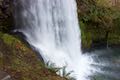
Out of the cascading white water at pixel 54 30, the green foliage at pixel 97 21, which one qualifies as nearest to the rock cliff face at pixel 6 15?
the cascading white water at pixel 54 30

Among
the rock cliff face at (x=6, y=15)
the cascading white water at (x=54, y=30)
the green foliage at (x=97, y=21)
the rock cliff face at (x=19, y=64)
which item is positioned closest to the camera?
the rock cliff face at (x=19, y=64)

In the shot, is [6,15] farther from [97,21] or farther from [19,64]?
[97,21]

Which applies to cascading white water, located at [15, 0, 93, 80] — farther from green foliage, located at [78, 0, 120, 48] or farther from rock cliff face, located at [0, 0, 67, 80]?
rock cliff face, located at [0, 0, 67, 80]

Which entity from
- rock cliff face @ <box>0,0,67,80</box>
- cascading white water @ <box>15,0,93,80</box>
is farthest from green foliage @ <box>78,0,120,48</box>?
rock cliff face @ <box>0,0,67,80</box>

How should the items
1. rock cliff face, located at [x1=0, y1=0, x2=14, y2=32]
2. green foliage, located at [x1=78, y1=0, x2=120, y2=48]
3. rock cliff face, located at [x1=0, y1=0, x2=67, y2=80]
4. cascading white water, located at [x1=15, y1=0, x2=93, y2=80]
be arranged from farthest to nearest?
green foliage, located at [x1=78, y1=0, x2=120, y2=48]
cascading white water, located at [x1=15, y1=0, x2=93, y2=80]
rock cliff face, located at [x1=0, y1=0, x2=14, y2=32]
rock cliff face, located at [x1=0, y1=0, x2=67, y2=80]

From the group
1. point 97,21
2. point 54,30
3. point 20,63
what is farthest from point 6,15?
point 97,21

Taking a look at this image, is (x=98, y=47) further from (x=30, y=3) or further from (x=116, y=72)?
(x=30, y=3)

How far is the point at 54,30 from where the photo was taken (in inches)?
501

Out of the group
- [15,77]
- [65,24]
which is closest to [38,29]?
[65,24]

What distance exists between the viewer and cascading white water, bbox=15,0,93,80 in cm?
1156

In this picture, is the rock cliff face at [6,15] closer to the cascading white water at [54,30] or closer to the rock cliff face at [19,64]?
the cascading white water at [54,30]

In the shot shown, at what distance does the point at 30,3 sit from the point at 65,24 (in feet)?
6.70

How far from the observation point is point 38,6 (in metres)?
12.0

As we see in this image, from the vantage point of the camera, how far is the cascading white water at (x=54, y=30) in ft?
37.9
